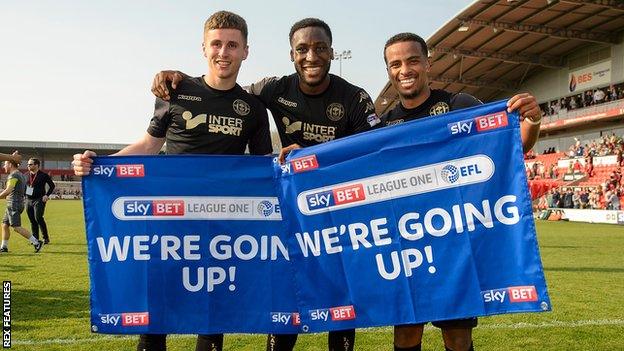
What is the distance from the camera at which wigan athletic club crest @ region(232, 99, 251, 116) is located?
368 centimetres

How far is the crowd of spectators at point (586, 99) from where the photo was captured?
41.7m

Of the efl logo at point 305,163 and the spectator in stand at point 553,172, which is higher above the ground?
the spectator in stand at point 553,172

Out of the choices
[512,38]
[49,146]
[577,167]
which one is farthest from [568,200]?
[49,146]

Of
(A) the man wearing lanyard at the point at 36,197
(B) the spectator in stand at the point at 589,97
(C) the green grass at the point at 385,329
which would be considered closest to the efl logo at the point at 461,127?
(C) the green grass at the point at 385,329


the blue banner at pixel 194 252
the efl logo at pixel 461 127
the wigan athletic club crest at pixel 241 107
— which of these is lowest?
the blue banner at pixel 194 252

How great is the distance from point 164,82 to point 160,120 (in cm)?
26

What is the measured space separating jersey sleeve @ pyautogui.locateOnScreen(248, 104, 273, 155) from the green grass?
2192 mm

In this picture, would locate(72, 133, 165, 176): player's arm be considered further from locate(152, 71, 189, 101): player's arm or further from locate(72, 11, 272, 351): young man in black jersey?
locate(152, 71, 189, 101): player's arm

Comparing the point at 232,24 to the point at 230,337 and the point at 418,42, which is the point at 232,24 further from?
the point at 230,337

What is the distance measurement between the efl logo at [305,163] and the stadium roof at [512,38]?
35752 millimetres

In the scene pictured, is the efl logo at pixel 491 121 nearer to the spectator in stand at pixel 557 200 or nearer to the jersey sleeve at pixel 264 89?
the jersey sleeve at pixel 264 89

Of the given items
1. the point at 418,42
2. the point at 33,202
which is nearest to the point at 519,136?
the point at 418,42

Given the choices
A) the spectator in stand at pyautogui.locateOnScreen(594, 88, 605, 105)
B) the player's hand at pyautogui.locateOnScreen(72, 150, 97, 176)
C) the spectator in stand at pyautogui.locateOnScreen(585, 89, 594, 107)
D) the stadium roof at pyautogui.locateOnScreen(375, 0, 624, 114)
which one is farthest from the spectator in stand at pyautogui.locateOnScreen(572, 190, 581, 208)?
the player's hand at pyautogui.locateOnScreen(72, 150, 97, 176)

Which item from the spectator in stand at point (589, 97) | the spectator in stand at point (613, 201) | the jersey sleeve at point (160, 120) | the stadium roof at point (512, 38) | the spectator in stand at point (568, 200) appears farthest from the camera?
the spectator in stand at point (589, 97)
